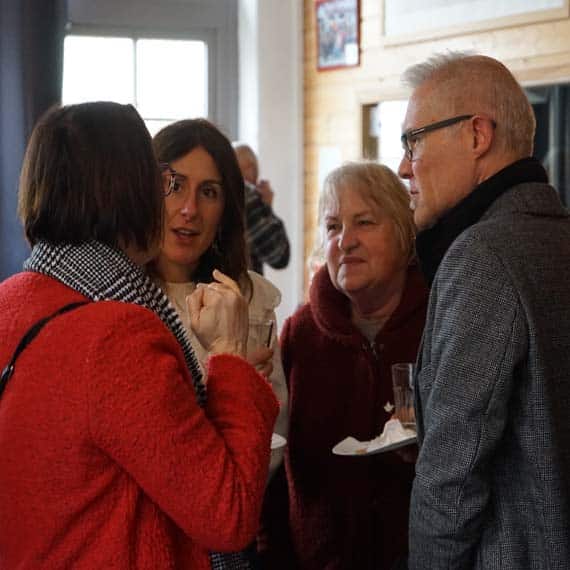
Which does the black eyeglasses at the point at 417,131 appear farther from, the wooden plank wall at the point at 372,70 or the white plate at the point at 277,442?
the wooden plank wall at the point at 372,70

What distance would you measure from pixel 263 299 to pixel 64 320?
927mm

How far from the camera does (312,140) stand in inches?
189

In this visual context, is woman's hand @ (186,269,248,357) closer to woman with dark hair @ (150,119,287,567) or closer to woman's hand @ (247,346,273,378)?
woman's hand @ (247,346,273,378)

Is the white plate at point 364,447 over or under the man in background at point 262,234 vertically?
under

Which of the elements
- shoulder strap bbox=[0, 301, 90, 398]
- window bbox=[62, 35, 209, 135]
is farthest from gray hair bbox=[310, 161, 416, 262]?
window bbox=[62, 35, 209, 135]

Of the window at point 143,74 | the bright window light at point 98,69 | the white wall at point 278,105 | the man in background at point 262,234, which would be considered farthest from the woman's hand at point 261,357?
the white wall at point 278,105

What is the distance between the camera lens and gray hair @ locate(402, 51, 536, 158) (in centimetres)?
142

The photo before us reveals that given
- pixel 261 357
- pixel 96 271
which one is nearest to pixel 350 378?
pixel 261 357

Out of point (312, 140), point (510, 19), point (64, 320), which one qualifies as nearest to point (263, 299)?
point (64, 320)

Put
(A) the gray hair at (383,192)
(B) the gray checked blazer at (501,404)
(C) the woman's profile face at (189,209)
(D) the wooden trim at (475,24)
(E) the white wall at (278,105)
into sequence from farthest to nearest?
(E) the white wall at (278,105)
(D) the wooden trim at (475,24)
(A) the gray hair at (383,192)
(C) the woman's profile face at (189,209)
(B) the gray checked blazer at (501,404)

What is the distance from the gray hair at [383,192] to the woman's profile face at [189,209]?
0.32 metres

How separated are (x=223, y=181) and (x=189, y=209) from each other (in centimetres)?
11

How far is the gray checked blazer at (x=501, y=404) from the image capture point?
124 cm

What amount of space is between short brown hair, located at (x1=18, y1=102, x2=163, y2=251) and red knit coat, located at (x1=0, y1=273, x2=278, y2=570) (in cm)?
9
